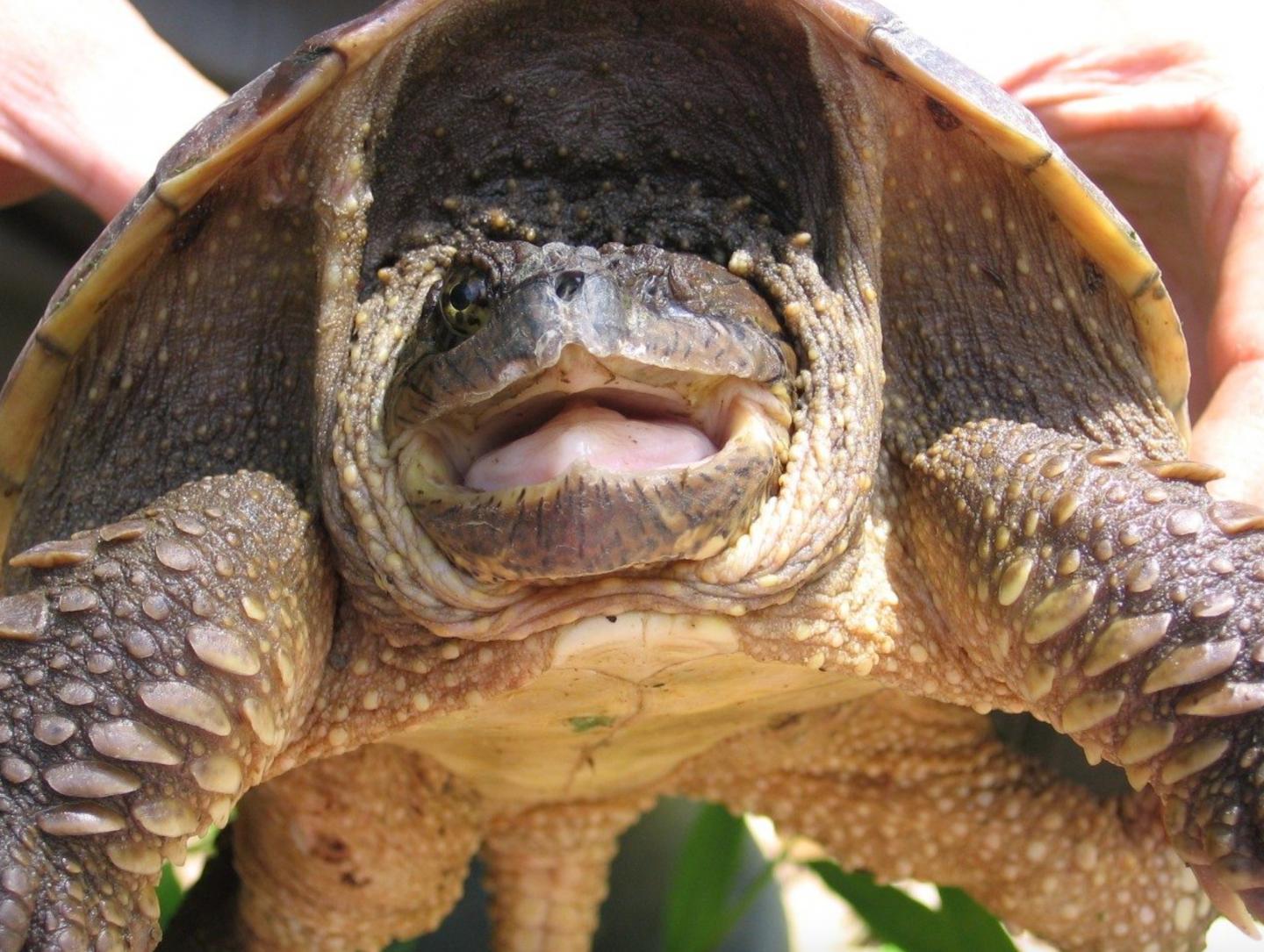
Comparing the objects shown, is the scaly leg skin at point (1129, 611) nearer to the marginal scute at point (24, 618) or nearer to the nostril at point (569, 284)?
the nostril at point (569, 284)

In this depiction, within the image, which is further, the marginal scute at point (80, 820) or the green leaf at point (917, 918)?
→ the green leaf at point (917, 918)

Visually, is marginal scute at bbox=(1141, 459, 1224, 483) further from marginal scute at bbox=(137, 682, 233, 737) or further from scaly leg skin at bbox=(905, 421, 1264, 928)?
marginal scute at bbox=(137, 682, 233, 737)

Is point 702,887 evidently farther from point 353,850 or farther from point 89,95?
point 89,95

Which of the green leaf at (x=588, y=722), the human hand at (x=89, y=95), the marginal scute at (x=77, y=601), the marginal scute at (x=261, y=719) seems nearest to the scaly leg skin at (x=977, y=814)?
the green leaf at (x=588, y=722)

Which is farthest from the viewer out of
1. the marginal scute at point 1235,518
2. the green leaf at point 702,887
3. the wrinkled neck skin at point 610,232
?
the green leaf at point 702,887

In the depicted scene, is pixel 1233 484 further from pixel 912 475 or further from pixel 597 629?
pixel 597 629

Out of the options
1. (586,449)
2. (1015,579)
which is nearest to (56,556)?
(586,449)
